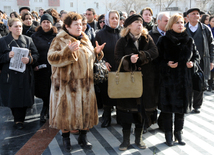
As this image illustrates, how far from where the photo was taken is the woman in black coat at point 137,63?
3479mm

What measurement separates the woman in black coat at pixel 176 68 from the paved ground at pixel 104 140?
1.94 feet

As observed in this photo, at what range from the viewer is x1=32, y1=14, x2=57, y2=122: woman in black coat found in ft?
16.3

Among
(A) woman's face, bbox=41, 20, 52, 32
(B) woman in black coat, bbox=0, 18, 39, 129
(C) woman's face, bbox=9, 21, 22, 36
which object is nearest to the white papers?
(B) woman in black coat, bbox=0, 18, 39, 129

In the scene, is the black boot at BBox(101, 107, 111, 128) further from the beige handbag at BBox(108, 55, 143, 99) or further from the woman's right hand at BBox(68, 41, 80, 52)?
the woman's right hand at BBox(68, 41, 80, 52)

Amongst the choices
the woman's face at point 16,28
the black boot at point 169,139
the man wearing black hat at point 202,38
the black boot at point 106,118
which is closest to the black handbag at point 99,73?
the black boot at point 106,118

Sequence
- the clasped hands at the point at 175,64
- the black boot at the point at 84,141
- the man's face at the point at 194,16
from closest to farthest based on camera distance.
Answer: the clasped hands at the point at 175,64, the black boot at the point at 84,141, the man's face at the point at 194,16

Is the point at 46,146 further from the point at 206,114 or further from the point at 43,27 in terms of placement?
the point at 206,114

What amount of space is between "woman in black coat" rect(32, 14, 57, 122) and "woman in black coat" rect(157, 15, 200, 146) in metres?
2.39

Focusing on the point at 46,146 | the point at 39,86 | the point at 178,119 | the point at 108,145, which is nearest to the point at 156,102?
the point at 178,119

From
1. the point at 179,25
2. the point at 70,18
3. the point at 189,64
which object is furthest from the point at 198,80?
the point at 70,18

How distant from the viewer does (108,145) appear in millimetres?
3879

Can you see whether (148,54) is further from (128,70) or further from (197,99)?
(197,99)

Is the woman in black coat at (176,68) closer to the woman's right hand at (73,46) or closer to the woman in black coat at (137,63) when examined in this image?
the woman in black coat at (137,63)

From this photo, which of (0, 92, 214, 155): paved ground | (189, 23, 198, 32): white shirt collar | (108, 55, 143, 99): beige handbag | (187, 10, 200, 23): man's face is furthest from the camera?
(189, 23, 198, 32): white shirt collar
